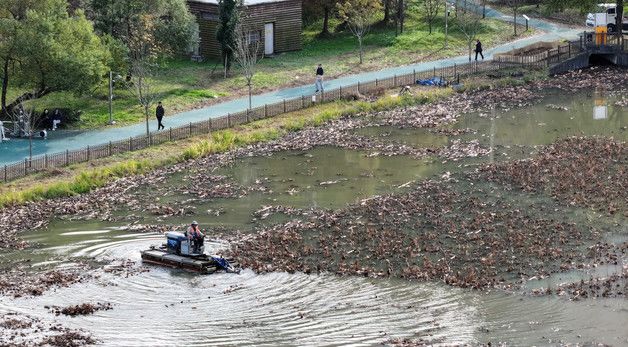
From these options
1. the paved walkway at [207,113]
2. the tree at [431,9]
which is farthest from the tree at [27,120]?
the tree at [431,9]

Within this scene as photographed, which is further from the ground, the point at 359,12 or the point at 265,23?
the point at 359,12

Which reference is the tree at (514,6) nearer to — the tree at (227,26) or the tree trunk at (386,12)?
the tree trunk at (386,12)

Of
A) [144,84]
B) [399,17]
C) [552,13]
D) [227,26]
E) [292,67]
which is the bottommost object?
[292,67]

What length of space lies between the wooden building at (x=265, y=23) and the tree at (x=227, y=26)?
2730mm

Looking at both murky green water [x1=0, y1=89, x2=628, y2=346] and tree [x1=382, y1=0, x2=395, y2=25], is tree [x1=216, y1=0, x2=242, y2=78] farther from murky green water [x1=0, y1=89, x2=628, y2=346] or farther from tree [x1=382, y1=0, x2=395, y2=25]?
murky green water [x1=0, y1=89, x2=628, y2=346]

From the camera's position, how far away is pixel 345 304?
40.0 m

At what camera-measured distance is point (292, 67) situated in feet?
258

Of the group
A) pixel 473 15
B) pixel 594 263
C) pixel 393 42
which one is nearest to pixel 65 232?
pixel 594 263

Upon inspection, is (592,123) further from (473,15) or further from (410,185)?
(473,15)

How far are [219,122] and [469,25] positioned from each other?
27.9m

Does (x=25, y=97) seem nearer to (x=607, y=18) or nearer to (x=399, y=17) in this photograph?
(x=399, y=17)

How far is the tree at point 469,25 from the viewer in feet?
272

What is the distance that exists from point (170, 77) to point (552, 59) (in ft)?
81.6

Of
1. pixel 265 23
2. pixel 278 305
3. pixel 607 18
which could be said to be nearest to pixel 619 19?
pixel 607 18
